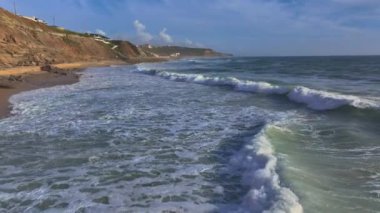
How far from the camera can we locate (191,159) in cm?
895

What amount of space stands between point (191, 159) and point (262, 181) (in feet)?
7.17

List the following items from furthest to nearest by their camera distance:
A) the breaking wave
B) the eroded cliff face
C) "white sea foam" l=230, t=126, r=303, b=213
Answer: the eroded cliff face < the breaking wave < "white sea foam" l=230, t=126, r=303, b=213

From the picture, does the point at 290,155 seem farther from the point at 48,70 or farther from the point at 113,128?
the point at 48,70

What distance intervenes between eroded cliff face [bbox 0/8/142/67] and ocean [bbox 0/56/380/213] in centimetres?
2798

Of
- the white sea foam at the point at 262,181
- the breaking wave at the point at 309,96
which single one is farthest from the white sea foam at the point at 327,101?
the white sea foam at the point at 262,181

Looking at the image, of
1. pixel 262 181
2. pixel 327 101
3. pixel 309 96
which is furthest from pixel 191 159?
pixel 309 96

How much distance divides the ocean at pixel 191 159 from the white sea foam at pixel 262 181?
0.06 ft

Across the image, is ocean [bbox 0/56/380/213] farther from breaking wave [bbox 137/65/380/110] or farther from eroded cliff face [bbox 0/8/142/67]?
eroded cliff face [bbox 0/8/142/67]

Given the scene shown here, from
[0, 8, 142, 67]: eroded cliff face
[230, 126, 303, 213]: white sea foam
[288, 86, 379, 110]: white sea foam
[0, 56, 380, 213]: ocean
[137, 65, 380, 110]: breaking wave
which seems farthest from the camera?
[0, 8, 142, 67]: eroded cliff face

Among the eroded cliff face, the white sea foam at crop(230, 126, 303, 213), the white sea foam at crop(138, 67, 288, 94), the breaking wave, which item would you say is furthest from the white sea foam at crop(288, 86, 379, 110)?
the eroded cliff face

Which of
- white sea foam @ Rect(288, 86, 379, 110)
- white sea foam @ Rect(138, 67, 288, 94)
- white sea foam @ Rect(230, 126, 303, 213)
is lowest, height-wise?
white sea foam @ Rect(138, 67, 288, 94)

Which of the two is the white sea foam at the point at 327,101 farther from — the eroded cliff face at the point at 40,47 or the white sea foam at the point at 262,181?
the eroded cliff face at the point at 40,47

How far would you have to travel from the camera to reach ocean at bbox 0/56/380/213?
6.48 m

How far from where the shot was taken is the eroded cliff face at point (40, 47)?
4222 cm
